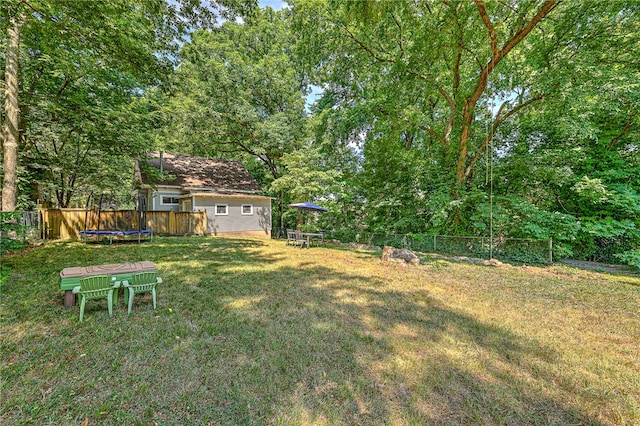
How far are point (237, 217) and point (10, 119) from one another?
11.8m

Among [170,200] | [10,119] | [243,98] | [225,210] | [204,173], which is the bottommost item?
[225,210]

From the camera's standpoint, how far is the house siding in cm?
1709

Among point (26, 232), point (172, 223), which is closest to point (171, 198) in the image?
point (172, 223)

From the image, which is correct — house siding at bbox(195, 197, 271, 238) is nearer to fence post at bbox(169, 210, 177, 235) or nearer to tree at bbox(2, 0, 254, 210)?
fence post at bbox(169, 210, 177, 235)

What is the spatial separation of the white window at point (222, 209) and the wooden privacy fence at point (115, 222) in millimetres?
988

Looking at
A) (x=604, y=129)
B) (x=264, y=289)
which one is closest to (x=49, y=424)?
(x=264, y=289)

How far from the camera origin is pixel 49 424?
6.79ft

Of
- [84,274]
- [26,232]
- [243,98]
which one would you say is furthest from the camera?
[243,98]

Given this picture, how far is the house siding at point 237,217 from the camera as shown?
17094 mm

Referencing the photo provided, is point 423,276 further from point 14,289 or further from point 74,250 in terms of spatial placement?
point 74,250

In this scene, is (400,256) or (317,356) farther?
(400,256)

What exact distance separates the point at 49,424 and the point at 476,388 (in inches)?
155

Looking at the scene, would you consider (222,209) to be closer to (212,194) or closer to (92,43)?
(212,194)

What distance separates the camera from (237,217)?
18312mm
